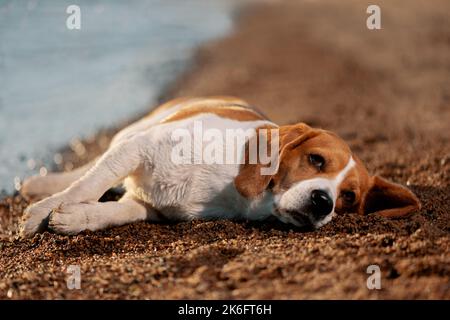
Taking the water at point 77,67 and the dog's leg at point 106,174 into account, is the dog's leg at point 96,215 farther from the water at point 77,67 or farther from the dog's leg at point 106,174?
the water at point 77,67

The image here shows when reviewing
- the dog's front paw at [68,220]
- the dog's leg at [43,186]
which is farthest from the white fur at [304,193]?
the dog's leg at [43,186]

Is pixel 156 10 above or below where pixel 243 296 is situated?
above

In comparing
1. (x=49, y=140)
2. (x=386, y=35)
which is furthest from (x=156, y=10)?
(x=49, y=140)

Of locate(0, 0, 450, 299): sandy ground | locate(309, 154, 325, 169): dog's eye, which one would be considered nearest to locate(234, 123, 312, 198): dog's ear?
locate(309, 154, 325, 169): dog's eye

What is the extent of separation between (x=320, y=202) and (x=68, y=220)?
1.61m

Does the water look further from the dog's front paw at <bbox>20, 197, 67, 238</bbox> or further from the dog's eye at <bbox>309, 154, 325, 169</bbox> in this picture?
the dog's eye at <bbox>309, 154, 325, 169</bbox>

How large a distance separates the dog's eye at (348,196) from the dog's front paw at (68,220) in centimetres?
169


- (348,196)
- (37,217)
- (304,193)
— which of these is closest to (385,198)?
(348,196)

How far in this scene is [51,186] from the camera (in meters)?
5.23

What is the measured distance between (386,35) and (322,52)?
7.52ft

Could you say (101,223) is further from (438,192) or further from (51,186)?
(438,192)

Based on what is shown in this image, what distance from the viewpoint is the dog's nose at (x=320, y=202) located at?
3.77 metres

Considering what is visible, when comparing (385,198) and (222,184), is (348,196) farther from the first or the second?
(222,184)
